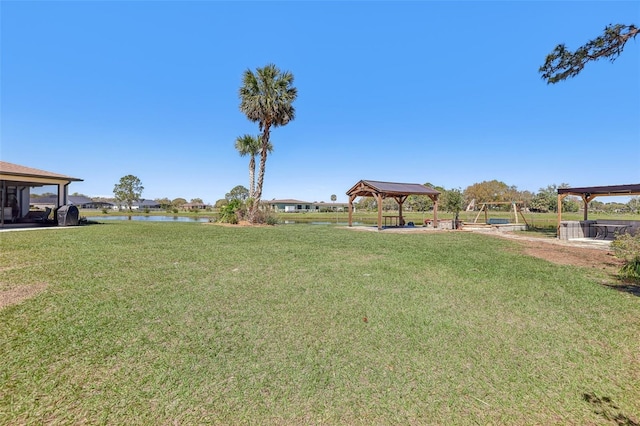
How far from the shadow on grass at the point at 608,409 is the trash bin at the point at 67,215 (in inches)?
814

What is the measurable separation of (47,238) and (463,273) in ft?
44.9

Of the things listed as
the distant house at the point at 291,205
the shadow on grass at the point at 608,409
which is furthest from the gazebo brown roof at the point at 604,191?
the distant house at the point at 291,205

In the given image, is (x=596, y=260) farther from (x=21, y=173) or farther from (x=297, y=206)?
(x=297, y=206)

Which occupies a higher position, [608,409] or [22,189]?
[22,189]

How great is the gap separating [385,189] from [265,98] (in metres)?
10.7

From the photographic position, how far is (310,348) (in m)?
3.48

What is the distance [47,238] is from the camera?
33.1 feet

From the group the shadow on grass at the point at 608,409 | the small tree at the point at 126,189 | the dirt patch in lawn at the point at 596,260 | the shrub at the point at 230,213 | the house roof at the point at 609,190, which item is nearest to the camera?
the shadow on grass at the point at 608,409

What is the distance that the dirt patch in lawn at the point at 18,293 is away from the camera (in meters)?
4.28

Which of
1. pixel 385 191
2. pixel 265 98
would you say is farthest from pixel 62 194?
pixel 385 191

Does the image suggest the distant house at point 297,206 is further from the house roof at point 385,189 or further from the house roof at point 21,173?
the house roof at point 21,173

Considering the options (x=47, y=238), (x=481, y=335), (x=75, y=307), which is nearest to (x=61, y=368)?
(x=75, y=307)

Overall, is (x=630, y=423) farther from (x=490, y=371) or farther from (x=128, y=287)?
(x=128, y=287)

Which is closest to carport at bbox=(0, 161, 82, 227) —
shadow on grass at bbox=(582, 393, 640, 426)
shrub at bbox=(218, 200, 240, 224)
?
shrub at bbox=(218, 200, 240, 224)
